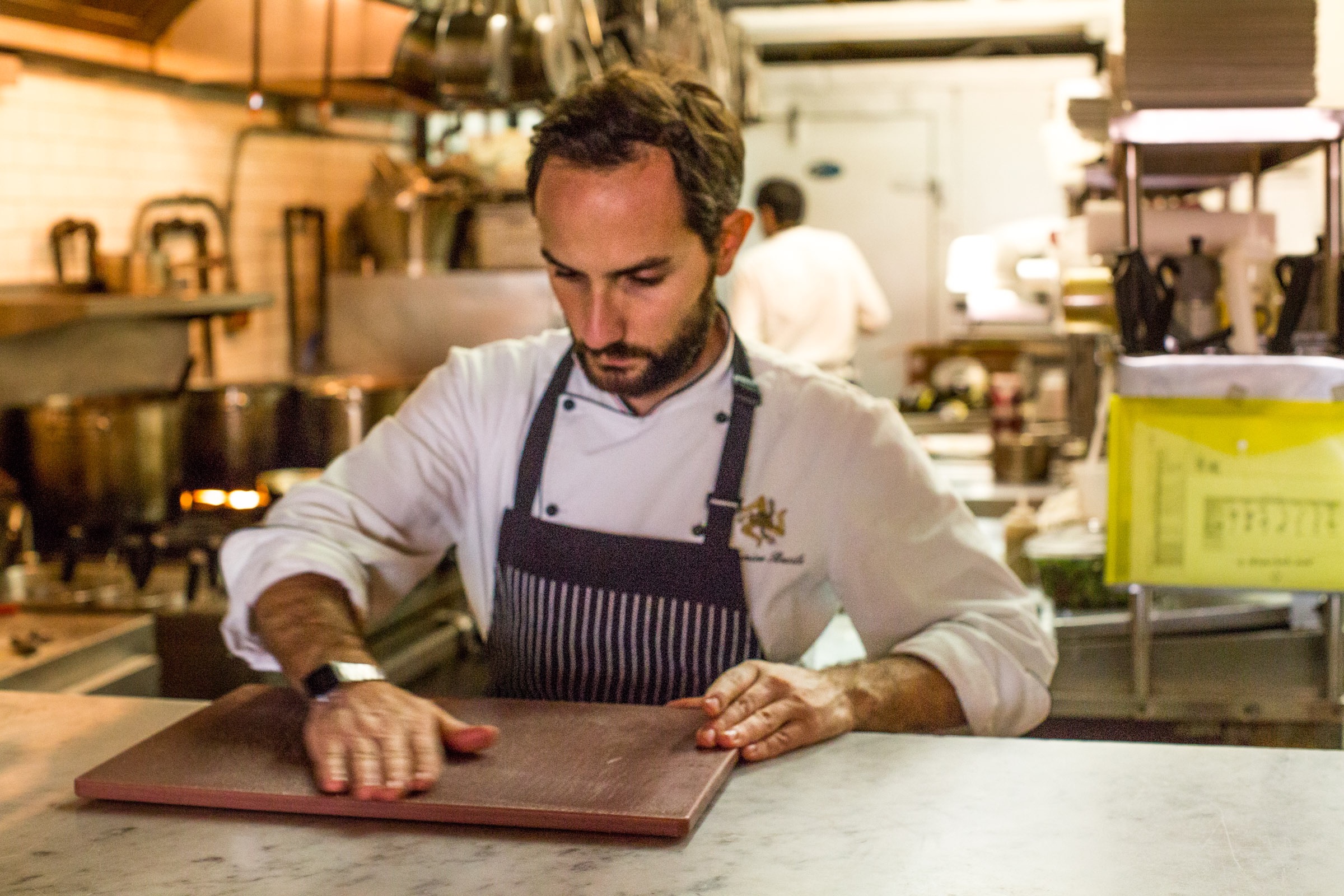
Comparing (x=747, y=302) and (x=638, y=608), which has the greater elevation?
(x=747, y=302)

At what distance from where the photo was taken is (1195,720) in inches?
96.7

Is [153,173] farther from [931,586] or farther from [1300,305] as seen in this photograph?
[1300,305]

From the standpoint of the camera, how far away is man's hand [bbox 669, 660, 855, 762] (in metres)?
1.43

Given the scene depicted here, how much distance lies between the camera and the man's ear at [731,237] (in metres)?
1.98

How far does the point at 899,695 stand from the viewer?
1.68 meters

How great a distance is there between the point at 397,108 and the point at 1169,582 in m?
3.79

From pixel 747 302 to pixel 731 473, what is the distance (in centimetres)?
431

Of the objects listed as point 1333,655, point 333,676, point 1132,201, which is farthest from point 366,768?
point 1333,655

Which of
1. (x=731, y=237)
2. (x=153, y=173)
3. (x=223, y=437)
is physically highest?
(x=153, y=173)

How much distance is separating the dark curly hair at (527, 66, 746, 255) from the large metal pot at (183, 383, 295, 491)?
5.72 ft

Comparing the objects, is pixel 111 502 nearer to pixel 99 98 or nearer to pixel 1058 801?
pixel 99 98

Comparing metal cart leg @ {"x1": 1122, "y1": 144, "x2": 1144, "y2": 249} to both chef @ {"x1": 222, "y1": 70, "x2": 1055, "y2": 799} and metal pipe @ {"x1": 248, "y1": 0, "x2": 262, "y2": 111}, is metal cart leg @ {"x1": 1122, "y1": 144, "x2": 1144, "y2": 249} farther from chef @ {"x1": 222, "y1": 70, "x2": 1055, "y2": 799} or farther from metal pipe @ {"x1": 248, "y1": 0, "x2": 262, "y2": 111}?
metal pipe @ {"x1": 248, "y1": 0, "x2": 262, "y2": 111}

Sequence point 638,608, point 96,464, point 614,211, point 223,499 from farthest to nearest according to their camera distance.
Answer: point 223,499 → point 96,464 → point 638,608 → point 614,211

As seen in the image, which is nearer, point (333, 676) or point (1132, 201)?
point (333, 676)
